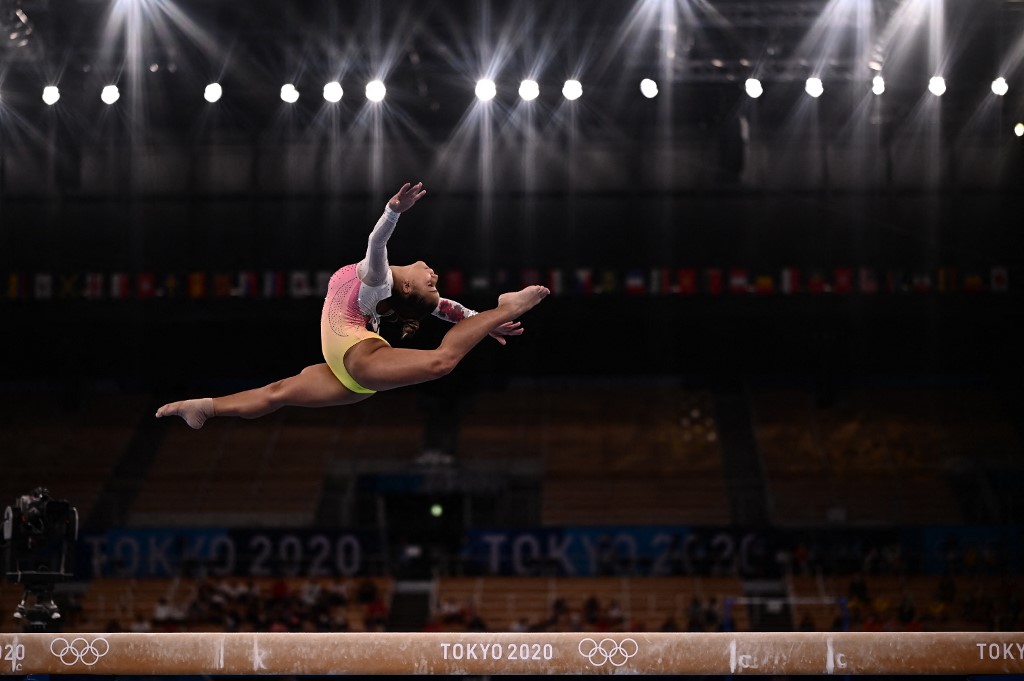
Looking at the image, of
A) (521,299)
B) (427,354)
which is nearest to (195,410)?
(427,354)

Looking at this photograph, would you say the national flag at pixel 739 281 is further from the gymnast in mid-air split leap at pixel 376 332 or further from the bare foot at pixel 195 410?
the bare foot at pixel 195 410

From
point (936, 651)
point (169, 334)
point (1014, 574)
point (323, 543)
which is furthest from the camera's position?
point (169, 334)

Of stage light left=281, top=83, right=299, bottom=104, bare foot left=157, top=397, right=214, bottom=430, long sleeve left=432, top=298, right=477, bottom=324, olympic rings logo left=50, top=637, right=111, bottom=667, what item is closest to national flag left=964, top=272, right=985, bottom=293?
stage light left=281, top=83, right=299, bottom=104

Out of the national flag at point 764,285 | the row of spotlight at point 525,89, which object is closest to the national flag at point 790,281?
the national flag at point 764,285

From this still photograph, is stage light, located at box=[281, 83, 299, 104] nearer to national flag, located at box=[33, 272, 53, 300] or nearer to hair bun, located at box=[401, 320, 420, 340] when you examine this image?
national flag, located at box=[33, 272, 53, 300]

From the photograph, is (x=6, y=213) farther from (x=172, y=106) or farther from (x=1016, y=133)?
(x=1016, y=133)

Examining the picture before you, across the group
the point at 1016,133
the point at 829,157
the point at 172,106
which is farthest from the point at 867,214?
the point at 172,106

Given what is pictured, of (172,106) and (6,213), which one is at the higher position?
(172,106)

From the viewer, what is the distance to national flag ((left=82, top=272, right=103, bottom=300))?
73.5 feet

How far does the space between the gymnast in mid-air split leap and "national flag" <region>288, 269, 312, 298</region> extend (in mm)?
15455

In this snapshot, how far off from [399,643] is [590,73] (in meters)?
14.5

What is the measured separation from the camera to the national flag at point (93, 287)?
2241cm

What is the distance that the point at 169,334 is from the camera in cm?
2508

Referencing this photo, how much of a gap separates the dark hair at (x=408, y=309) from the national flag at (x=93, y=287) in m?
17.0
